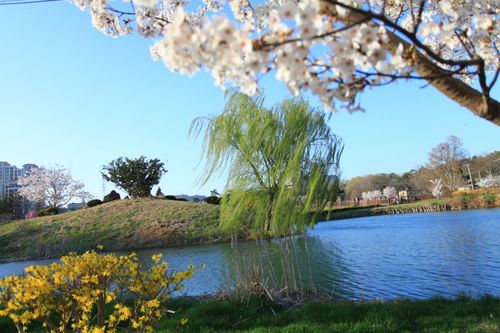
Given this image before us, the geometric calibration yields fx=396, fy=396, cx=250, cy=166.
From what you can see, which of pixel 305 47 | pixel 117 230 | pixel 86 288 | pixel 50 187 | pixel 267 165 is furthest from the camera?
pixel 50 187

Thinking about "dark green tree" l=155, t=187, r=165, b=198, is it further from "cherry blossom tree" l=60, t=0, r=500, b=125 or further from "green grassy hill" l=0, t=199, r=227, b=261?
"cherry blossom tree" l=60, t=0, r=500, b=125

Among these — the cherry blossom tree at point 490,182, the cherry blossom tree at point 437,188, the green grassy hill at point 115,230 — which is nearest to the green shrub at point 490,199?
the cherry blossom tree at point 437,188

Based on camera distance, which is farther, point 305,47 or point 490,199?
point 490,199

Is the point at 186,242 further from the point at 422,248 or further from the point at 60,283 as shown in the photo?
the point at 60,283

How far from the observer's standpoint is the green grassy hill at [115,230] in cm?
2157

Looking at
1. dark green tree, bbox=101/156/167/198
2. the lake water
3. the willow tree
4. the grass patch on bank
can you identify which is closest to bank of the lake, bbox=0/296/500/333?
the grass patch on bank

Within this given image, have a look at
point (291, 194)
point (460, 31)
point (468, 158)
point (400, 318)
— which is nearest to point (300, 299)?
point (400, 318)

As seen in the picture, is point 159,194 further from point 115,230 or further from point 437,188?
point 437,188

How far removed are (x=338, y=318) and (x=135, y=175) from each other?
3188cm

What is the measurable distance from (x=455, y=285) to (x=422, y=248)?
A: 5565 millimetres

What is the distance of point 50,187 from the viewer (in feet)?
160

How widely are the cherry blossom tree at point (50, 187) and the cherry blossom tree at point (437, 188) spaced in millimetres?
45882

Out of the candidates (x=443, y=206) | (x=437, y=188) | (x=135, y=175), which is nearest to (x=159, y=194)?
(x=135, y=175)

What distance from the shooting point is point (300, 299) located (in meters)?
6.59
